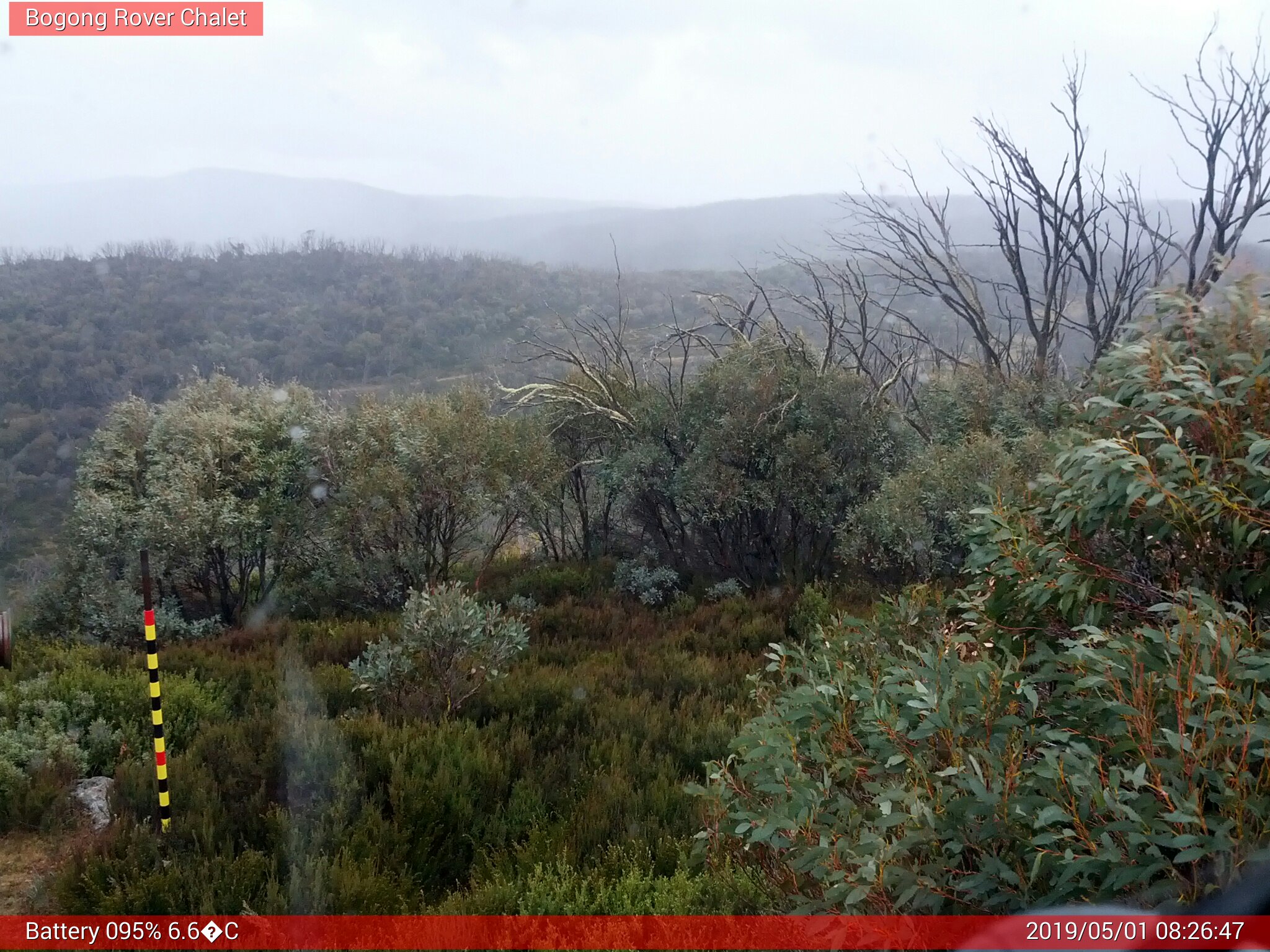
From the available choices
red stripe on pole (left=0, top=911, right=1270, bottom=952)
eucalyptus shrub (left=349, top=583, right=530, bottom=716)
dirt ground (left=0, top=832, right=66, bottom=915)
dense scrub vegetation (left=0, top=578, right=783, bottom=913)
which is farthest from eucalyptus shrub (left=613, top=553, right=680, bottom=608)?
red stripe on pole (left=0, top=911, right=1270, bottom=952)

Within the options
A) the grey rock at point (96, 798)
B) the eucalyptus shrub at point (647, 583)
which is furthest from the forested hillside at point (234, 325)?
the grey rock at point (96, 798)

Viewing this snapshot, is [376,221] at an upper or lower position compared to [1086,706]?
upper

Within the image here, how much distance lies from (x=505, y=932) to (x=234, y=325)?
38.7 metres

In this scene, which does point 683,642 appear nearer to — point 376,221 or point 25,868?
point 25,868

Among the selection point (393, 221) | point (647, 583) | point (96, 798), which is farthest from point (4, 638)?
point (393, 221)

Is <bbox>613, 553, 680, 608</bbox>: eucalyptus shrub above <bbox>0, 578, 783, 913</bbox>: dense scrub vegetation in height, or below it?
below

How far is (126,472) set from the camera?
38.1ft

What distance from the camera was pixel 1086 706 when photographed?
243 cm

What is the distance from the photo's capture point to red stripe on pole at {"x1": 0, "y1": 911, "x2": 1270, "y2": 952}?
2.30 metres

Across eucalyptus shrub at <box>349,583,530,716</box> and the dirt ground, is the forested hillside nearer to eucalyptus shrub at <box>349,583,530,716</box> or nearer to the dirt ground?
eucalyptus shrub at <box>349,583,530,716</box>

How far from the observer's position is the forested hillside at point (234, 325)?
28.3 metres

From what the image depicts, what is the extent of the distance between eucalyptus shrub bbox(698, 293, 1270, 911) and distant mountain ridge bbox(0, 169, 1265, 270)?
41.5m

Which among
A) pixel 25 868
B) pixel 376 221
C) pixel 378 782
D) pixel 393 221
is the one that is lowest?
pixel 25 868

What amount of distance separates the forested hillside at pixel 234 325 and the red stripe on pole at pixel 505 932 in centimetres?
1938
